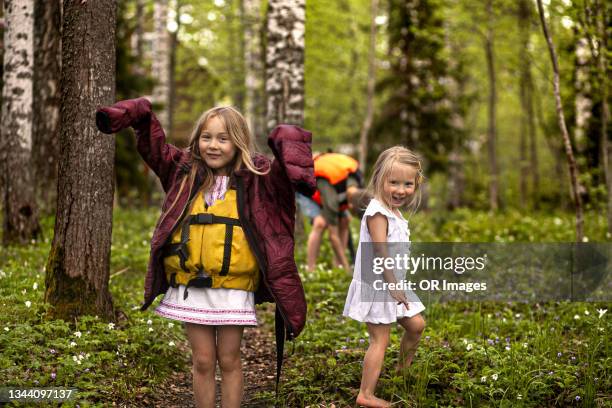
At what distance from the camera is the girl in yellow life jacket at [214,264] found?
4238 millimetres

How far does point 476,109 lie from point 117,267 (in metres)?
33.8

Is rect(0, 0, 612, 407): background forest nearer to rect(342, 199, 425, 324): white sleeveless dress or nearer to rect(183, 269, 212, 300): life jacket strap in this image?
rect(342, 199, 425, 324): white sleeveless dress

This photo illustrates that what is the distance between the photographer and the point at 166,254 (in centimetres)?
435

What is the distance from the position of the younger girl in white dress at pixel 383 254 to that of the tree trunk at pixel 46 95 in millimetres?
8011

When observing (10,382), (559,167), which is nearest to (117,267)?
(10,382)

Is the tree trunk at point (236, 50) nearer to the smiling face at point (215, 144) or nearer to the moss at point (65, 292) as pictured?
the moss at point (65, 292)

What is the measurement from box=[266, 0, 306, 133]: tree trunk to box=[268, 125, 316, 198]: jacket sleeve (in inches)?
256

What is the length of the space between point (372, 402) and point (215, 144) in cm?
203

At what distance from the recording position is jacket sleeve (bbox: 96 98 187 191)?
400cm

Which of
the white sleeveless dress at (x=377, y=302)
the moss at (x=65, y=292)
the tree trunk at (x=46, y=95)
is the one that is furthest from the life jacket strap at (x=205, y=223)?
the tree trunk at (x=46, y=95)

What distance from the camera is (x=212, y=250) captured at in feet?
13.8

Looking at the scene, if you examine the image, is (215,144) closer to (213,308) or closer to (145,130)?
(145,130)

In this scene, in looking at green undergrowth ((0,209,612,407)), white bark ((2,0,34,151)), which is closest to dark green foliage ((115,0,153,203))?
white bark ((2,0,34,151))

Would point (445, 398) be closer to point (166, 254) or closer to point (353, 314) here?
point (353, 314)
